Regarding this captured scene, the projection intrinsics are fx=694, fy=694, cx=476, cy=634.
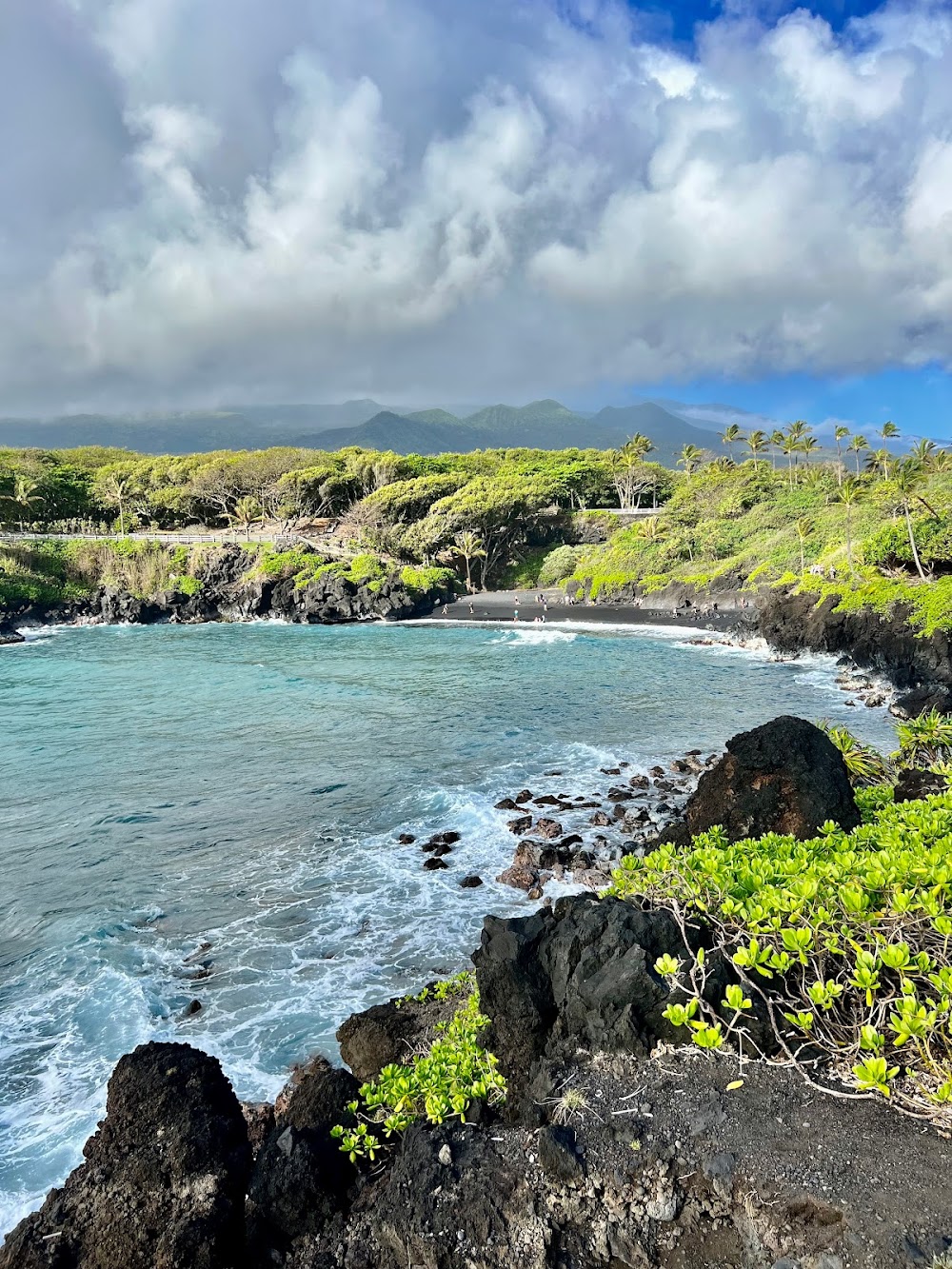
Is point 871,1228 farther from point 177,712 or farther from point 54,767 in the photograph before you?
point 177,712

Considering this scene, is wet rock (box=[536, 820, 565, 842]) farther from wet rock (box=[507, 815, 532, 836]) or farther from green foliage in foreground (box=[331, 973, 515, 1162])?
green foliage in foreground (box=[331, 973, 515, 1162])

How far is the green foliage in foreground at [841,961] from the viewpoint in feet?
16.5

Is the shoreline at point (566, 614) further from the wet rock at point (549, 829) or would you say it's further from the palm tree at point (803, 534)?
the wet rock at point (549, 829)

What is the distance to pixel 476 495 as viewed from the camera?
230 ft

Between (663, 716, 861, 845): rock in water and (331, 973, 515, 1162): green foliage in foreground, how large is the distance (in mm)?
5604

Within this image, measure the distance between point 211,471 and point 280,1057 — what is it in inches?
3418

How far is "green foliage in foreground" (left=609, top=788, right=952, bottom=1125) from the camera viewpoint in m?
5.03

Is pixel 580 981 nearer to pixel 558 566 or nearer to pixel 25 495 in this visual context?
pixel 558 566

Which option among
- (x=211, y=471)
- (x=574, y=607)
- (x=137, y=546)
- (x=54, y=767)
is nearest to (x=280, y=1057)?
(x=54, y=767)

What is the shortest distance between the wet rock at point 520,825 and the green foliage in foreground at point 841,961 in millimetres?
9371

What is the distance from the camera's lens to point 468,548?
227ft

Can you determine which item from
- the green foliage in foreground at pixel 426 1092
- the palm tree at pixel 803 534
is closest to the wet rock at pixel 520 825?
the green foliage in foreground at pixel 426 1092

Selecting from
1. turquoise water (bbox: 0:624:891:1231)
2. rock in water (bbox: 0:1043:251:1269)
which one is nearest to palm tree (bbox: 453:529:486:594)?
turquoise water (bbox: 0:624:891:1231)

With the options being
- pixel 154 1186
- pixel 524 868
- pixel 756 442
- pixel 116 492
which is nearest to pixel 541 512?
pixel 756 442
